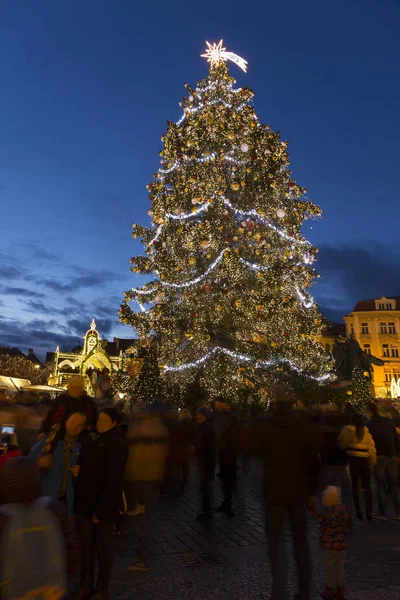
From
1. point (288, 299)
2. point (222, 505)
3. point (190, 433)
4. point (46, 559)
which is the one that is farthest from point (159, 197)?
point (46, 559)

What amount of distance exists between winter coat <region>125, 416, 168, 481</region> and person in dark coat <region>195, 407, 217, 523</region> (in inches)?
63.7

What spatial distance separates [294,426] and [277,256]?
48.4 feet

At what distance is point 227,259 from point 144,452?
11.4 meters

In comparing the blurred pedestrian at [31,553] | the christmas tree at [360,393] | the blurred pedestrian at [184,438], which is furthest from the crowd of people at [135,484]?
the christmas tree at [360,393]

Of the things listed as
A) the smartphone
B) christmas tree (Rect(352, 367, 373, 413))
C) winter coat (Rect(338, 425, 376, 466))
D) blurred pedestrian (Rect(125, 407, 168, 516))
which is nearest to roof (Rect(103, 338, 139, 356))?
christmas tree (Rect(352, 367, 373, 413))

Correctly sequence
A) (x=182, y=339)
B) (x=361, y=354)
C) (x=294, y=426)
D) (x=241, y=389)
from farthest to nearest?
(x=361, y=354) → (x=182, y=339) → (x=241, y=389) → (x=294, y=426)

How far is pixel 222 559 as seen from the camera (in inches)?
234

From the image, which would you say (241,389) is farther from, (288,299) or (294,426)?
(294,426)

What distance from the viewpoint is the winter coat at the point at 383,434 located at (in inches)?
332

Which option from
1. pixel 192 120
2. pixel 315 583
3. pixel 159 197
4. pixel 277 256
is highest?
pixel 192 120

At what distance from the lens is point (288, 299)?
1756 cm

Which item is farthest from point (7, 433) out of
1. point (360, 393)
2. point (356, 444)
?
point (360, 393)

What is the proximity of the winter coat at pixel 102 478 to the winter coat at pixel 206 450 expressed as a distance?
3.84 meters

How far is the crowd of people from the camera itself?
102 inches
